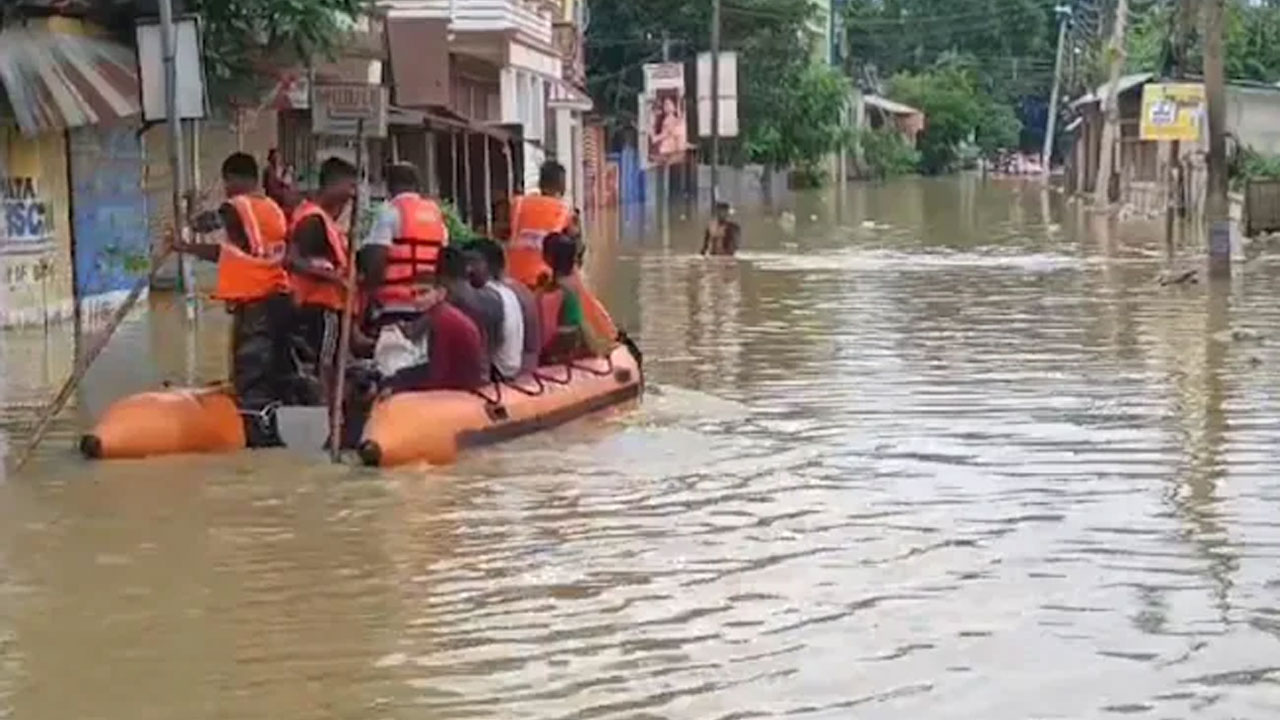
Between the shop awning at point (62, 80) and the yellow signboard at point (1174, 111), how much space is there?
2353 cm

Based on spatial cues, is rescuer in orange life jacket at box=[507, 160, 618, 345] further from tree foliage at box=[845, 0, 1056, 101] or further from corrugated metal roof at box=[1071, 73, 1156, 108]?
tree foliage at box=[845, 0, 1056, 101]

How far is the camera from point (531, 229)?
1527 cm

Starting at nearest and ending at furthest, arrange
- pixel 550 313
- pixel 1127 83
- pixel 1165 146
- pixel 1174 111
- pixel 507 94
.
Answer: pixel 550 313, pixel 1174 111, pixel 507 94, pixel 1165 146, pixel 1127 83

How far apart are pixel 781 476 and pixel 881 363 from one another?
19.5 feet

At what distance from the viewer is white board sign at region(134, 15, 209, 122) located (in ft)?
59.0

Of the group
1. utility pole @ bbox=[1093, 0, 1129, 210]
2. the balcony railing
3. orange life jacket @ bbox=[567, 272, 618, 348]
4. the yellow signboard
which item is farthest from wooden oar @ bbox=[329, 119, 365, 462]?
utility pole @ bbox=[1093, 0, 1129, 210]

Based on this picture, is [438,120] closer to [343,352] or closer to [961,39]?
[343,352]

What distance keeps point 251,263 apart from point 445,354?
1.20 m

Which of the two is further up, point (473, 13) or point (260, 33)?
point (473, 13)

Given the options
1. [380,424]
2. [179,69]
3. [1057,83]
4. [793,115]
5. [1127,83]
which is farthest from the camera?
[1057,83]

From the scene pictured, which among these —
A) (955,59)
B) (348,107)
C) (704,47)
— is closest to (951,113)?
(955,59)

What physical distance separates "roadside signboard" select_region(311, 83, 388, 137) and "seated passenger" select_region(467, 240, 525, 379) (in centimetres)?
255

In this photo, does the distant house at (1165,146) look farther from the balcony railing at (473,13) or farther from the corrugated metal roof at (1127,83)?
the balcony railing at (473,13)

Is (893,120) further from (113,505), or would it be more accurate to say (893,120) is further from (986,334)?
(113,505)
